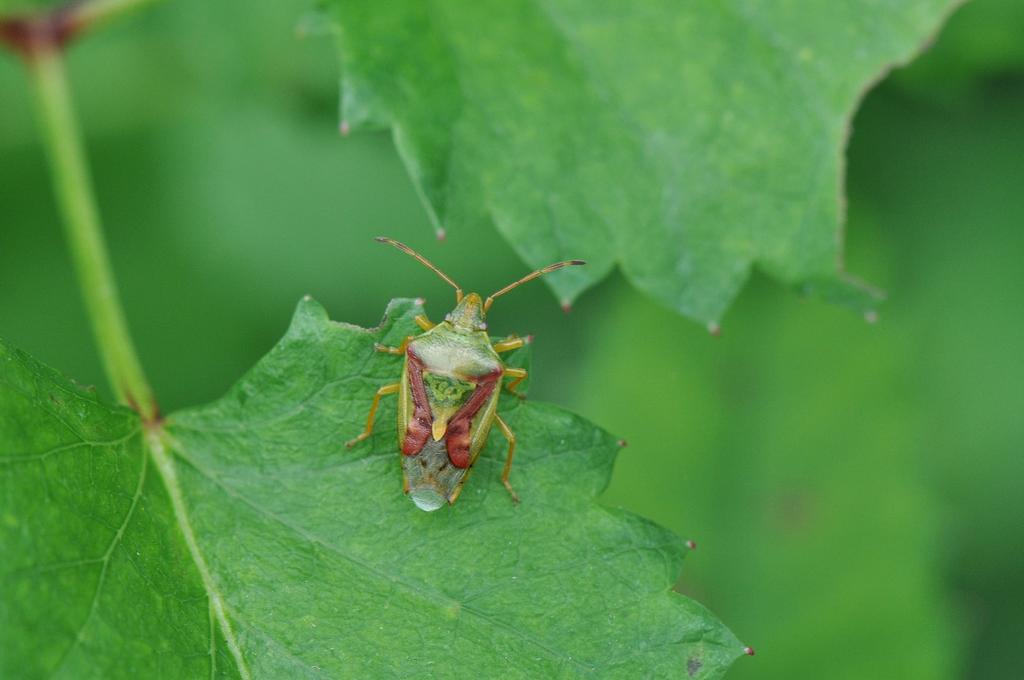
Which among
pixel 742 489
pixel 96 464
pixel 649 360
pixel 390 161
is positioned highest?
pixel 96 464

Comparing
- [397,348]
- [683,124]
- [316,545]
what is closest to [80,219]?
[397,348]

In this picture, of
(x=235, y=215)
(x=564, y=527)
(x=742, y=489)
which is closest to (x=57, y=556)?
(x=564, y=527)

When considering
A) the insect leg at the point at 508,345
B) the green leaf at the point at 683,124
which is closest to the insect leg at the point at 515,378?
the insect leg at the point at 508,345

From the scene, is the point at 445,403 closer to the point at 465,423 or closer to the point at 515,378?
the point at 465,423

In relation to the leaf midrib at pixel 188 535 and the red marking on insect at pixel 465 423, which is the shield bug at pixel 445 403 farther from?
the leaf midrib at pixel 188 535

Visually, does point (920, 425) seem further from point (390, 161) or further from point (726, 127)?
point (390, 161)
